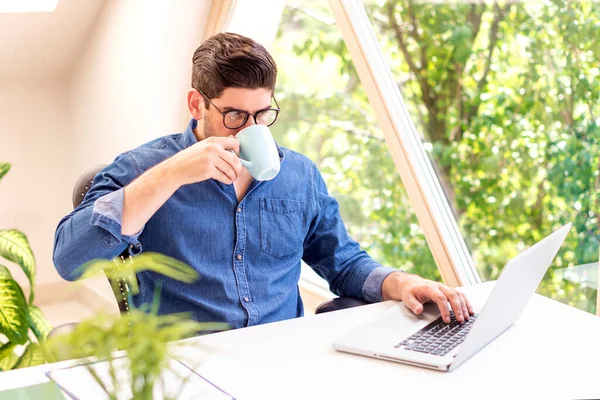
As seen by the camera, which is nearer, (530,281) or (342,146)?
(530,281)

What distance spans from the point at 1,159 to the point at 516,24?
2752 mm

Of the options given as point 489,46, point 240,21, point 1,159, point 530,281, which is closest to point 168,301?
point 530,281

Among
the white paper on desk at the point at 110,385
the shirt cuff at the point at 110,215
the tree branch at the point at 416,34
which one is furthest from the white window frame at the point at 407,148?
the white paper on desk at the point at 110,385

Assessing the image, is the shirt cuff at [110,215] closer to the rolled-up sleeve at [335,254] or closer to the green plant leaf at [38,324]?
the rolled-up sleeve at [335,254]

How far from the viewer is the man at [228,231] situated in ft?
4.88

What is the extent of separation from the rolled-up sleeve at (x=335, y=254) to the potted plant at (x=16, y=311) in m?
0.70

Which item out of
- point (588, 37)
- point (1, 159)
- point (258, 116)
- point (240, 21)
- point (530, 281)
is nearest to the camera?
point (530, 281)

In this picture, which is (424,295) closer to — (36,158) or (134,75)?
(134,75)

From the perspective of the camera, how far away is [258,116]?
5.40ft

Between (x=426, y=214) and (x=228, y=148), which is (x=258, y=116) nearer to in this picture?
(x=228, y=148)

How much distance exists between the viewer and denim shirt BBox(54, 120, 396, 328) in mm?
1641

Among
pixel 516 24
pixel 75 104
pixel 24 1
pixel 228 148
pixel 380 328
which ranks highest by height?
Answer: pixel 24 1

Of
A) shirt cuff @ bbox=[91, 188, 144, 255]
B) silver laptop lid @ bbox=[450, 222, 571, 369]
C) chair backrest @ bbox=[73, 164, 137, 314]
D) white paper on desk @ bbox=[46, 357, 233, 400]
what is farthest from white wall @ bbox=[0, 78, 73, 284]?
silver laptop lid @ bbox=[450, 222, 571, 369]

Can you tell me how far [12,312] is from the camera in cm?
189
